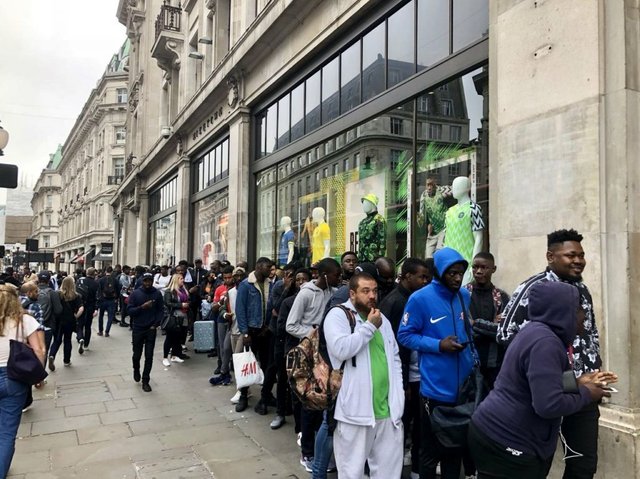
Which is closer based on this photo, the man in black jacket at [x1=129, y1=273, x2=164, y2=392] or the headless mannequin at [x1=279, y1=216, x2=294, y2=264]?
the man in black jacket at [x1=129, y1=273, x2=164, y2=392]

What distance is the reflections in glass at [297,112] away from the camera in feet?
36.7

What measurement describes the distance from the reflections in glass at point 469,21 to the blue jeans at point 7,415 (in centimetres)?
625

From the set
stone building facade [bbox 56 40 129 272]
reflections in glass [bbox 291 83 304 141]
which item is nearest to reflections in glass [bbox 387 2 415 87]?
reflections in glass [bbox 291 83 304 141]

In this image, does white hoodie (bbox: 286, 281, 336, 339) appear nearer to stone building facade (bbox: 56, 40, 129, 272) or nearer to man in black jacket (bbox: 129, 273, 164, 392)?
man in black jacket (bbox: 129, 273, 164, 392)

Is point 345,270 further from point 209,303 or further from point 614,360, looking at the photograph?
point 209,303

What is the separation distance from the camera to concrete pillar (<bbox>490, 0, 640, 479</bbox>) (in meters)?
3.97

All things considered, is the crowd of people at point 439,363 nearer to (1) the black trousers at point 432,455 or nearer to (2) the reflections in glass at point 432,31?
(1) the black trousers at point 432,455

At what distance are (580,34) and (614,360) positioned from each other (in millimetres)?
2800

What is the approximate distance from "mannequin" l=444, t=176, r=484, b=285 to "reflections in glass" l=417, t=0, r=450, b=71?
1.97 metres

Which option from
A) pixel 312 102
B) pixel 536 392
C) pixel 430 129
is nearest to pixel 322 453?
pixel 536 392

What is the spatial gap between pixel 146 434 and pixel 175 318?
396 cm

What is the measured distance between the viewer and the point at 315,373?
3447 millimetres

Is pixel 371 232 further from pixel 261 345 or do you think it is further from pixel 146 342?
pixel 146 342

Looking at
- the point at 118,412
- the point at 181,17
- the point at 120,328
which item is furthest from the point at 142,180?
the point at 118,412
